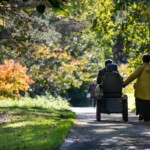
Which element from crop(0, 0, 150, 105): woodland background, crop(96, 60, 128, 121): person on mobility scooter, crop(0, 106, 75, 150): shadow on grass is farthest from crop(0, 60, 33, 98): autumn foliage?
crop(0, 106, 75, 150): shadow on grass

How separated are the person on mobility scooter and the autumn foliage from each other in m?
10.7

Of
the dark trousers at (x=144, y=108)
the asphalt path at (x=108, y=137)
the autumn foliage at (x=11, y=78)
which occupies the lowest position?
the asphalt path at (x=108, y=137)

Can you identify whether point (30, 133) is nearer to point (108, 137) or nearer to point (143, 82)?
point (108, 137)

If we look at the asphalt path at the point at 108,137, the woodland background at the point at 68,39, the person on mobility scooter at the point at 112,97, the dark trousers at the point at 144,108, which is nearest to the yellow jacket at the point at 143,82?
the dark trousers at the point at 144,108

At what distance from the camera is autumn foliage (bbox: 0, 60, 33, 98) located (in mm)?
24719

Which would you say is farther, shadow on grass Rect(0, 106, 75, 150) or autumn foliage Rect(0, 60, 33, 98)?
autumn foliage Rect(0, 60, 33, 98)

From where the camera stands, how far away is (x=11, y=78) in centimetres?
2542

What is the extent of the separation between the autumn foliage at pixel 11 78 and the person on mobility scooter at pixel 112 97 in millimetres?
10727

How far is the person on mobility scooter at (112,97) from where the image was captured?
13.9 meters

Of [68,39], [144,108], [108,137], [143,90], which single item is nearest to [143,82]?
[143,90]

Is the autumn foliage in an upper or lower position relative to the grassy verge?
upper

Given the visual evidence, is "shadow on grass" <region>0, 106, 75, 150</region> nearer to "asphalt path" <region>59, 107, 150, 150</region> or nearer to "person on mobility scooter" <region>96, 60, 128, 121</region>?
"asphalt path" <region>59, 107, 150, 150</region>

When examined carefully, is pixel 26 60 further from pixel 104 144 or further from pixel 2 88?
pixel 104 144

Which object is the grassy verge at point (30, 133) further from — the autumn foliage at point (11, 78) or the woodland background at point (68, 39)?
the autumn foliage at point (11, 78)
